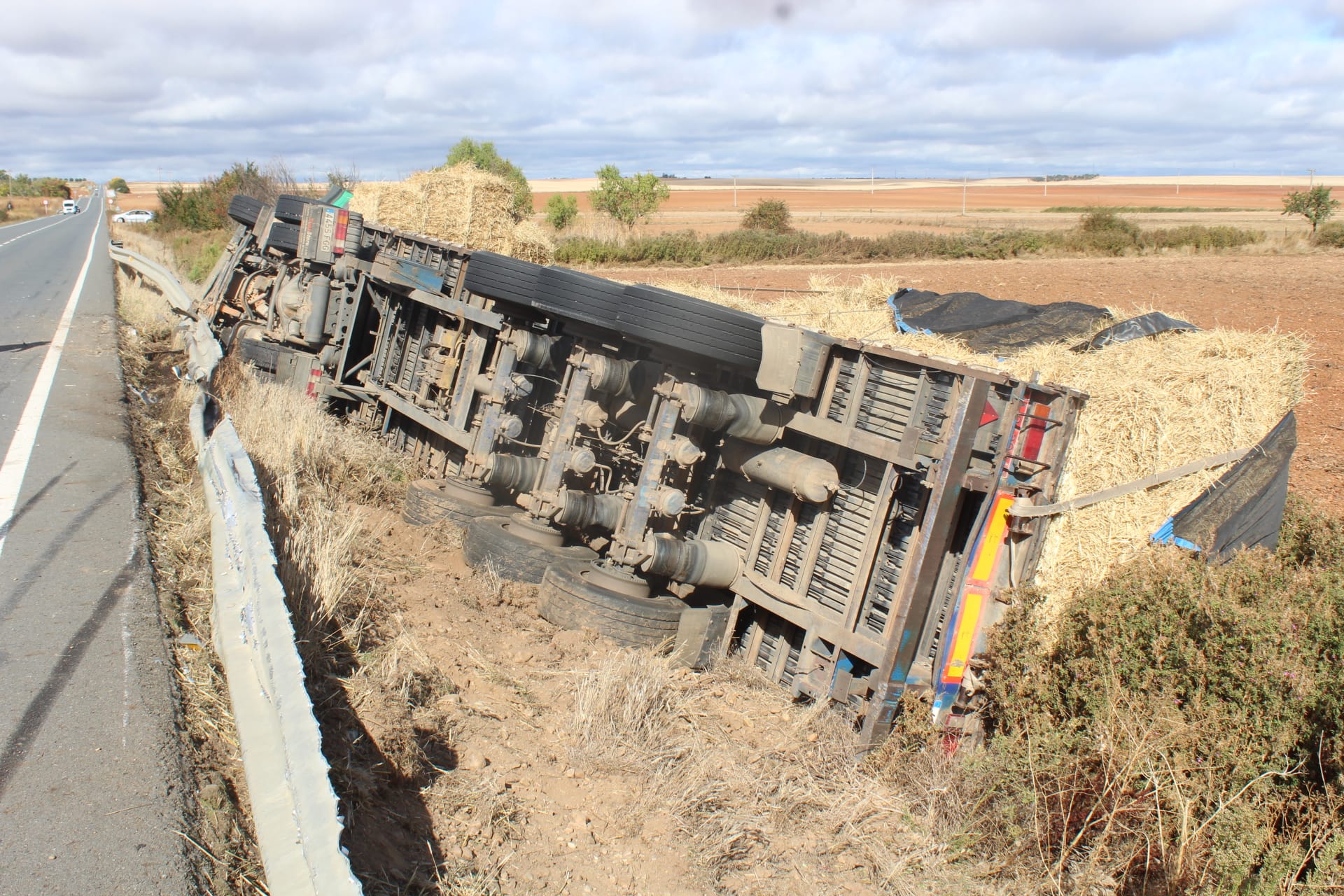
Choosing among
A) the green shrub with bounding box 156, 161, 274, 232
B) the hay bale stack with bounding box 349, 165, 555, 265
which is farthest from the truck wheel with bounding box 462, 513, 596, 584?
the green shrub with bounding box 156, 161, 274, 232

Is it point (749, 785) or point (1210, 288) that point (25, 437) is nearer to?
point (749, 785)

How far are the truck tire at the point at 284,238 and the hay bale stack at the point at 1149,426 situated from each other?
8.66 m

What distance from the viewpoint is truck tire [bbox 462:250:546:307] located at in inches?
267

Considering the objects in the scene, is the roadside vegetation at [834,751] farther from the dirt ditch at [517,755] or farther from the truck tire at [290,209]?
the truck tire at [290,209]

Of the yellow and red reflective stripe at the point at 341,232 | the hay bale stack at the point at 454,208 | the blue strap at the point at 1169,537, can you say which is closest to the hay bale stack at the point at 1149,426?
the blue strap at the point at 1169,537

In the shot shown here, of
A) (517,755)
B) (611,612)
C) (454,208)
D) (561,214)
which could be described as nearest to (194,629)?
(517,755)

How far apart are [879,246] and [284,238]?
78.8 ft

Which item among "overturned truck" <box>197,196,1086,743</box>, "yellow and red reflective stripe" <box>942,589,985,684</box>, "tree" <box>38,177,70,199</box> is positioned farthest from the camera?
"tree" <box>38,177,70,199</box>

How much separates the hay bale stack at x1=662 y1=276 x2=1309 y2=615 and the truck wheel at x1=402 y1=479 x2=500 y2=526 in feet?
13.3

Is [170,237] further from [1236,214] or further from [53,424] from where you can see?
[1236,214]

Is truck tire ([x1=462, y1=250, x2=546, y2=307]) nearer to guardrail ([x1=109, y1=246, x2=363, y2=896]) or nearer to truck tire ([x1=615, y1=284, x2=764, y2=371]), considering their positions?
truck tire ([x1=615, y1=284, x2=764, y2=371])

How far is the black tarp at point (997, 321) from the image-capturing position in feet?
32.2

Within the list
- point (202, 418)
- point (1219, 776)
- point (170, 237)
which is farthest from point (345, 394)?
point (170, 237)

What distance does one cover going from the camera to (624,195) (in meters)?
39.2
